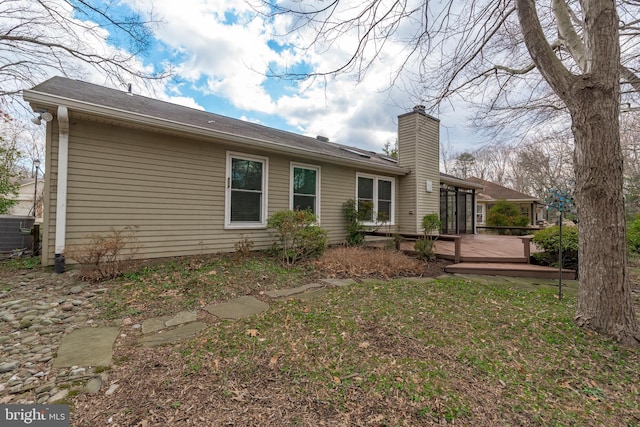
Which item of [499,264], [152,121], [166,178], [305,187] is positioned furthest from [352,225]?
[152,121]

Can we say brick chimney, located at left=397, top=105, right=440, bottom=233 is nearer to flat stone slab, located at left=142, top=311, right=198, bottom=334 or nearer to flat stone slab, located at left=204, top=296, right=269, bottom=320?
flat stone slab, located at left=204, top=296, right=269, bottom=320

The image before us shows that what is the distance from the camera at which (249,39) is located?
13.9ft

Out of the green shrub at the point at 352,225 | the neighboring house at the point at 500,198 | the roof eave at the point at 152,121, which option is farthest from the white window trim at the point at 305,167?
the neighboring house at the point at 500,198

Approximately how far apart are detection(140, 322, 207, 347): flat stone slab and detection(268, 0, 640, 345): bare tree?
361cm

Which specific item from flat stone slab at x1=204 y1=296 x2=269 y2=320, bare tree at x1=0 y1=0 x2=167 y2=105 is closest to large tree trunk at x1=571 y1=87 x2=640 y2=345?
flat stone slab at x1=204 y1=296 x2=269 y2=320

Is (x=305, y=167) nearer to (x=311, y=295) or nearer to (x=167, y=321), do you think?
(x=311, y=295)

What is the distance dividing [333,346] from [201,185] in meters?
4.38

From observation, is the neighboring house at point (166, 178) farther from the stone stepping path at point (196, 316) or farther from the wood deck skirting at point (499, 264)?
the wood deck skirting at point (499, 264)

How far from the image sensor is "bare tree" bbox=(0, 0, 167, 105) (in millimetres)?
6195

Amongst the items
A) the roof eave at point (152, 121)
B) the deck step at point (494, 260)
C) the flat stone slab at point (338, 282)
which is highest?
the roof eave at point (152, 121)
